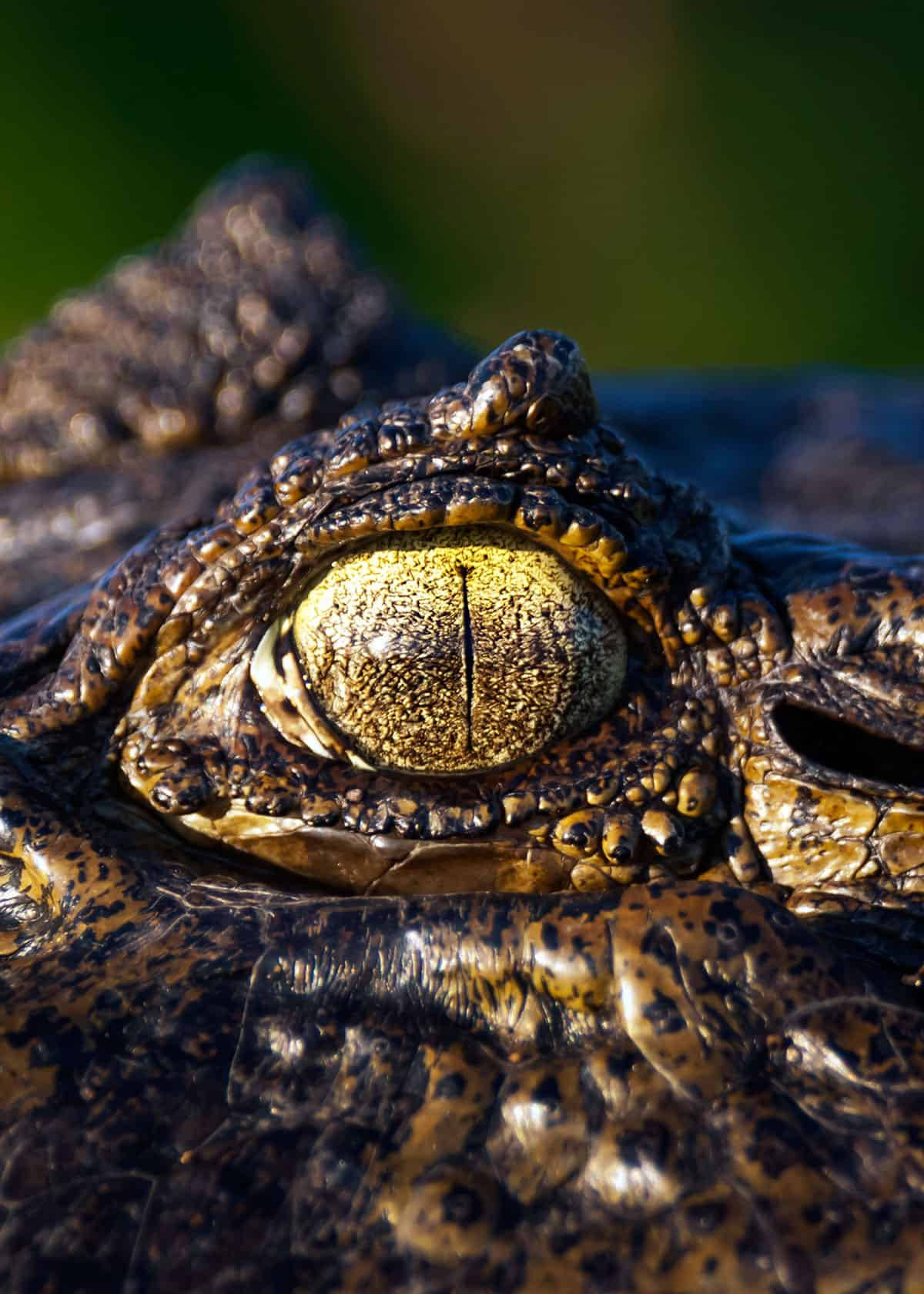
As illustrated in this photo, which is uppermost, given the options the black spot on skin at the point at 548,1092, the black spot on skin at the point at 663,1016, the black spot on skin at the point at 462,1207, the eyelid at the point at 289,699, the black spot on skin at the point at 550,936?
the eyelid at the point at 289,699

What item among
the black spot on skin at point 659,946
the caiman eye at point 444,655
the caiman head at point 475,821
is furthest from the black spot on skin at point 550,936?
the caiman eye at point 444,655

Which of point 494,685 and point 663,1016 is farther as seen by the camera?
point 494,685

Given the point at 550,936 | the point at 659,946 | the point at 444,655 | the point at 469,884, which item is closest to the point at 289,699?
the point at 444,655

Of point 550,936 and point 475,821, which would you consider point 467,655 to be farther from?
point 550,936

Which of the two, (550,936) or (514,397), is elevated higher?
(514,397)

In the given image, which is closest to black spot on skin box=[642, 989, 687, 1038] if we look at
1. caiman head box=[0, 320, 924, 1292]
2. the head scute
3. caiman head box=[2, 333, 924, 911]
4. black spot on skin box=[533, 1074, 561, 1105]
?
caiman head box=[0, 320, 924, 1292]

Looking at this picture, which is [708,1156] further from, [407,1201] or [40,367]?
[40,367]

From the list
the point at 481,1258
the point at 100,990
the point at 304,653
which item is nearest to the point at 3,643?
the point at 304,653

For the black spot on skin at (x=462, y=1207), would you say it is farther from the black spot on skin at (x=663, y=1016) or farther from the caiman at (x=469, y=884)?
the black spot on skin at (x=663, y=1016)

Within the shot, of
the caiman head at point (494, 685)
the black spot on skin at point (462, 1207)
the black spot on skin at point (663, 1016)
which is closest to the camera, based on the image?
the black spot on skin at point (462, 1207)

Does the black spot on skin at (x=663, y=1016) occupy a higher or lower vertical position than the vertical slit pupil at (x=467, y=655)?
lower
